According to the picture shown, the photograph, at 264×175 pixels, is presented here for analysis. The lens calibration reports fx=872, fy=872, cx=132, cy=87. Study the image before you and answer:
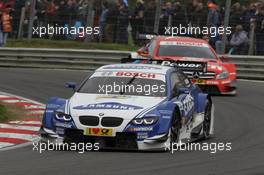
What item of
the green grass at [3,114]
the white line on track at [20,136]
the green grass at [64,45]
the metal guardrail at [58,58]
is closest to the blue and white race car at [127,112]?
the white line on track at [20,136]

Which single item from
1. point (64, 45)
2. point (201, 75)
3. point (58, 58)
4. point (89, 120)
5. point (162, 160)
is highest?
point (89, 120)

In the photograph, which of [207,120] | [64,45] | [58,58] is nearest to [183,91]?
[207,120]

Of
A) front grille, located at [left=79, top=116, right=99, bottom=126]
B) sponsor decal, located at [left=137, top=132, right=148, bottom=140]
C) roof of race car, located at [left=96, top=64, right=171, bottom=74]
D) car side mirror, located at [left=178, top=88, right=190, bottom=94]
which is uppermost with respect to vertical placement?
roof of race car, located at [left=96, top=64, right=171, bottom=74]

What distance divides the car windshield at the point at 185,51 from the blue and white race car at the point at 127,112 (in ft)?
24.4

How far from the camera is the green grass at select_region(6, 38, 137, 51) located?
87.6 ft

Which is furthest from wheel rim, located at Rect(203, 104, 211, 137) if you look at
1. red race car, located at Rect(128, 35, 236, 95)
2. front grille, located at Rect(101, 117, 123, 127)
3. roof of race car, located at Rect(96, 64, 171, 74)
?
red race car, located at Rect(128, 35, 236, 95)

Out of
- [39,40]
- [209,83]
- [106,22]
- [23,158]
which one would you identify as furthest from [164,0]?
[23,158]

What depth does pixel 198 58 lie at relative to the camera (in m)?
20.8

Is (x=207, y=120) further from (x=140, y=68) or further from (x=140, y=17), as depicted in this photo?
(x=140, y=17)

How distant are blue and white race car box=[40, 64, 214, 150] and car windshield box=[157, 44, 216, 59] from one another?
7441 mm

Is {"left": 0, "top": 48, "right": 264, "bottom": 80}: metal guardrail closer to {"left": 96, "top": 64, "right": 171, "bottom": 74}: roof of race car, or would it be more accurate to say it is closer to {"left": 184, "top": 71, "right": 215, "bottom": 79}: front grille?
{"left": 184, "top": 71, "right": 215, "bottom": 79}: front grille

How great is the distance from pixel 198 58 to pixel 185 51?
1.39 feet

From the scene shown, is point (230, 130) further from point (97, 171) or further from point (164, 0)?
point (164, 0)

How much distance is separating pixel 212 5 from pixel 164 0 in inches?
85.9
